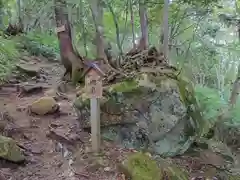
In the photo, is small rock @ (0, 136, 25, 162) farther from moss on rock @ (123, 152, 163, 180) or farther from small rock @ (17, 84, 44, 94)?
small rock @ (17, 84, 44, 94)

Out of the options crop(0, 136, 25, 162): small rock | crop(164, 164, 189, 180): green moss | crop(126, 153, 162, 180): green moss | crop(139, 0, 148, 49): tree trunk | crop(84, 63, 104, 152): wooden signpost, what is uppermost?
crop(139, 0, 148, 49): tree trunk

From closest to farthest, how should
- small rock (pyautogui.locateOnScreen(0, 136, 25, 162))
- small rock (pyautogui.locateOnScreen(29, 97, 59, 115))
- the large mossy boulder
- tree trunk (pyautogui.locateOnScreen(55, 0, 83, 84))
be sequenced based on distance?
small rock (pyautogui.locateOnScreen(0, 136, 25, 162))
the large mossy boulder
small rock (pyautogui.locateOnScreen(29, 97, 59, 115))
tree trunk (pyautogui.locateOnScreen(55, 0, 83, 84))

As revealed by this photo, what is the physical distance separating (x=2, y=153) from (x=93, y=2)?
481cm

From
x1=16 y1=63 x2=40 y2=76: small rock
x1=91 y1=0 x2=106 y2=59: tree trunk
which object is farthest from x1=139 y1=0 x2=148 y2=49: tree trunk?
x1=16 y1=63 x2=40 y2=76: small rock

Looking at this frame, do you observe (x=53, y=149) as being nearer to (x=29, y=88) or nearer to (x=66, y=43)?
(x=29, y=88)

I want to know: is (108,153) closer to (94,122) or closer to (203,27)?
(94,122)

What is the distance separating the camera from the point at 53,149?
13.8ft

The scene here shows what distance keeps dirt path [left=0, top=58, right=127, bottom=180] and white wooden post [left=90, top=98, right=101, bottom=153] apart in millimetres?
151

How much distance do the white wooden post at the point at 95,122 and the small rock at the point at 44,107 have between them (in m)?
1.46

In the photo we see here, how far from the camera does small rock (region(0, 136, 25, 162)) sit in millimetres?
3648

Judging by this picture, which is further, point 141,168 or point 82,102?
point 82,102

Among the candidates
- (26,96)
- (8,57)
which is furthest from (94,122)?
(8,57)

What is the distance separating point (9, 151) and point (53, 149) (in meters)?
0.66

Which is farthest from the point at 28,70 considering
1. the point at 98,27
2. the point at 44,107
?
the point at 44,107
